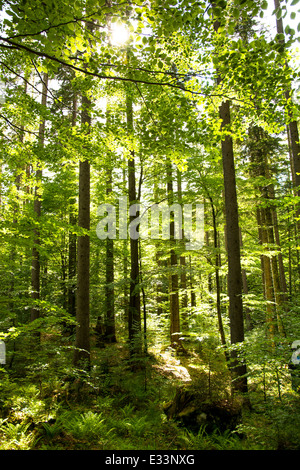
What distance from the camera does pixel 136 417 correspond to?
6.05 metres

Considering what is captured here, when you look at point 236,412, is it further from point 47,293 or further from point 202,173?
point 47,293

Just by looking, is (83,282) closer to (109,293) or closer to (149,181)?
(109,293)

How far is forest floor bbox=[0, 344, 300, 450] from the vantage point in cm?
427

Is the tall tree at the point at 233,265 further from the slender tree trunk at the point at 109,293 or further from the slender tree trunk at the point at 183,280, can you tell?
the slender tree trunk at the point at 109,293

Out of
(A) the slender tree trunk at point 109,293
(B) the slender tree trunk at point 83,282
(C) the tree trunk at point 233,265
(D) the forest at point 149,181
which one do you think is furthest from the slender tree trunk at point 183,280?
(B) the slender tree trunk at point 83,282

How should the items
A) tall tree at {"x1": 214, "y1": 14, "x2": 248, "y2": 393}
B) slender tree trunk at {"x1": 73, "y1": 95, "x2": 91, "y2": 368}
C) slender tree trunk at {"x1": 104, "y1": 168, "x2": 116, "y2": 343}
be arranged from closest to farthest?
tall tree at {"x1": 214, "y1": 14, "x2": 248, "y2": 393}
slender tree trunk at {"x1": 73, "y1": 95, "x2": 91, "y2": 368}
slender tree trunk at {"x1": 104, "y1": 168, "x2": 116, "y2": 343}

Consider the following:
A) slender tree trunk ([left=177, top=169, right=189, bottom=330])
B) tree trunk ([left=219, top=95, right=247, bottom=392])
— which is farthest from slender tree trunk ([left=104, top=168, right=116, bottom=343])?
tree trunk ([left=219, top=95, right=247, bottom=392])

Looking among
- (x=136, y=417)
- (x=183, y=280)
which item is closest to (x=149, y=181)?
(x=183, y=280)

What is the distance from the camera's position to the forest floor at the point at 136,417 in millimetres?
4273

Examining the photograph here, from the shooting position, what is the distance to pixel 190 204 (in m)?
10.4

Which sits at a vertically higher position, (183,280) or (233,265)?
(233,265)

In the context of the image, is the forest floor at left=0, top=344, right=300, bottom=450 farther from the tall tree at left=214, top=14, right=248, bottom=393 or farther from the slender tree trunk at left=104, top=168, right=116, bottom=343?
the slender tree trunk at left=104, top=168, right=116, bottom=343

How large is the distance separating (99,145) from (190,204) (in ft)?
19.5
